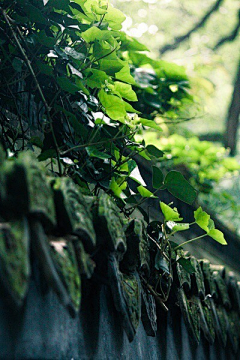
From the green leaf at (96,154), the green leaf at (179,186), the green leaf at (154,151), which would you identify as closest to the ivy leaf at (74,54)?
the green leaf at (96,154)

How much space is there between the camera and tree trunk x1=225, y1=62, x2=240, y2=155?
27.5 feet

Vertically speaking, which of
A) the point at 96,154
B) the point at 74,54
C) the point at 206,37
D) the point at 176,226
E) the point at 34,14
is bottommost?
the point at 176,226

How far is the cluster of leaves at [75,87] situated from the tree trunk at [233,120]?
22.2ft

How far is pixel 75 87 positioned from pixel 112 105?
0.50ft

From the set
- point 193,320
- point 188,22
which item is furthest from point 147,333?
point 188,22

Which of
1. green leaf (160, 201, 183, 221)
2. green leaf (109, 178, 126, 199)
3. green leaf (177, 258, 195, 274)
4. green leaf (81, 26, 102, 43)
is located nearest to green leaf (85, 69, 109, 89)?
green leaf (81, 26, 102, 43)

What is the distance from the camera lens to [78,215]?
1.20 m

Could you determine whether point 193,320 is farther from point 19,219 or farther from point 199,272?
point 19,219

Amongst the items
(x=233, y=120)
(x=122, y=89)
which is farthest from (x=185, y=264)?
(x=233, y=120)

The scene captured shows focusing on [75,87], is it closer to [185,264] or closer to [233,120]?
[185,264]

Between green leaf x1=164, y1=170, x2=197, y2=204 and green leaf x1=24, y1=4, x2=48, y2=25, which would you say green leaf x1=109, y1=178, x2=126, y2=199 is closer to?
green leaf x1=164, y1=170, x2=197, y2=204

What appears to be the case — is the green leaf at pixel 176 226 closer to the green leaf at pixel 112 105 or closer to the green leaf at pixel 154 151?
the green leaf at pixel 154 151

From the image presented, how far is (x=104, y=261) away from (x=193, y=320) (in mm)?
902

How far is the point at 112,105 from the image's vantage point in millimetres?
1745
